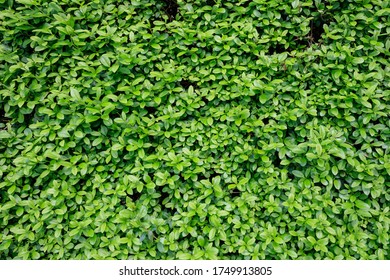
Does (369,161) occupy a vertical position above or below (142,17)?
below

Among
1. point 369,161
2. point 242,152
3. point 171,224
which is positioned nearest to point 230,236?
point 171,224

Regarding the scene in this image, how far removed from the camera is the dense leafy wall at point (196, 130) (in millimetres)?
2336

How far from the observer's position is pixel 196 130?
240 centimetres

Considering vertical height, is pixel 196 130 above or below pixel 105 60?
below

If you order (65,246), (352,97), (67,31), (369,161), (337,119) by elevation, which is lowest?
(65,246)

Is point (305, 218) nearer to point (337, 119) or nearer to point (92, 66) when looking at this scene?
point (337, 119)

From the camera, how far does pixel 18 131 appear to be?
2459 mm

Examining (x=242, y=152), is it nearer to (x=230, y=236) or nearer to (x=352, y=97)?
(x=230, y=236)

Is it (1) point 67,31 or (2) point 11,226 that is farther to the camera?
(2) point 11,226

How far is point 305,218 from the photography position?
234cm

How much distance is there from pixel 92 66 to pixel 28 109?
0.59m

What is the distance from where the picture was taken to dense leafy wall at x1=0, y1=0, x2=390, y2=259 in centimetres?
234

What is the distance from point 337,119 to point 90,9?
79.8 inches

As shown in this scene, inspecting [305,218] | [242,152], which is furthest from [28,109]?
[305,218]
